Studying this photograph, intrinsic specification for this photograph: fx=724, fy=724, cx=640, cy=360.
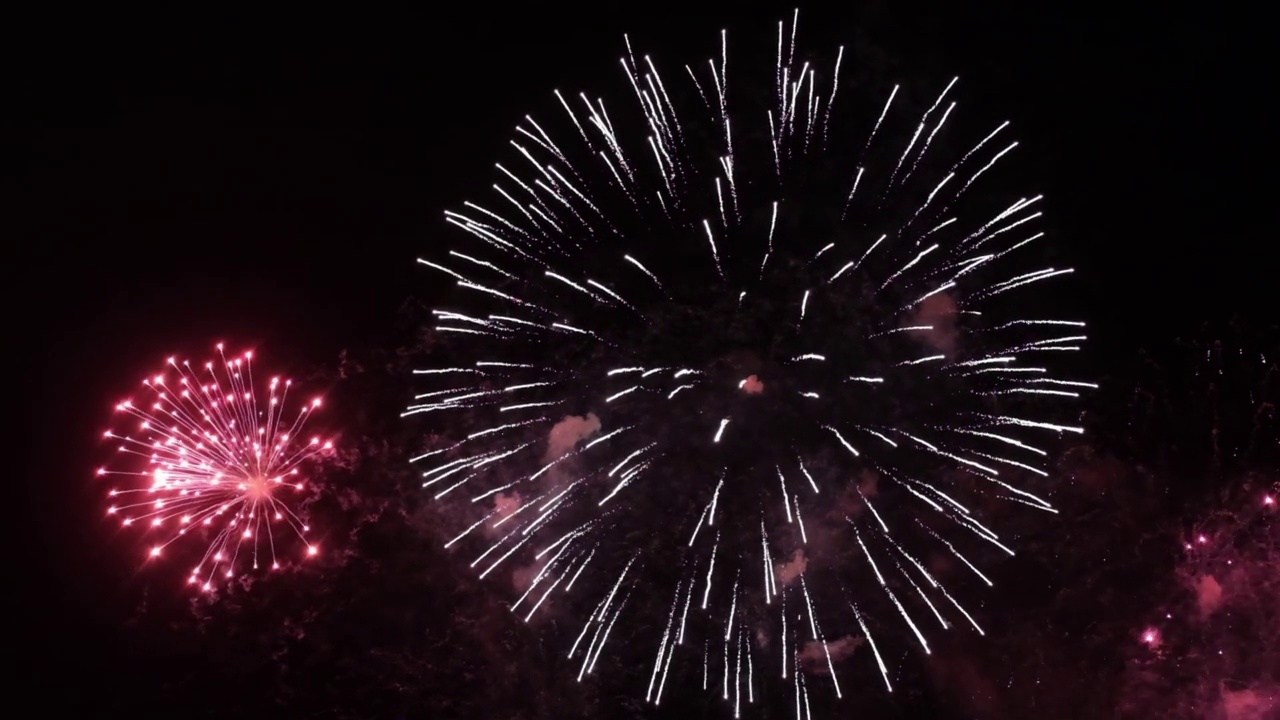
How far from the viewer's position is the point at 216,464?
9.93 meters

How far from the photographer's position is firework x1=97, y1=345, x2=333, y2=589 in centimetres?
1005

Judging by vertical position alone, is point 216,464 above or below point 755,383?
above

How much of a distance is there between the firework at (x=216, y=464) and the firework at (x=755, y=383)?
2096mm

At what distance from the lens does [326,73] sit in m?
11.1

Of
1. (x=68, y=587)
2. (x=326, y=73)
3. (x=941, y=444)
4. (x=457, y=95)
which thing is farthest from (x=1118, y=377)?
(x=68, y=587)

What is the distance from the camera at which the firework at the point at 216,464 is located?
10.1 metres

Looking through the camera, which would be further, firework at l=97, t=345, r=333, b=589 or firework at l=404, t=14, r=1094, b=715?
firework at l=97, t=345, r=333, b=589

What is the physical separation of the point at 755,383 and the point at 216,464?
7.45 metres

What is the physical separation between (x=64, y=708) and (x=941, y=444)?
13.0 m

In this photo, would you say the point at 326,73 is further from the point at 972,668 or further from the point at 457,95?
the point at 972,668

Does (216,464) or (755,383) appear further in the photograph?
(216,464)

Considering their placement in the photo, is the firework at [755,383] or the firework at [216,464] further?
the firework at [216,464]

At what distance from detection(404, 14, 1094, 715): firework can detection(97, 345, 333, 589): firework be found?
6.88 feet

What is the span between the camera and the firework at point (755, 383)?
9.72 metres
